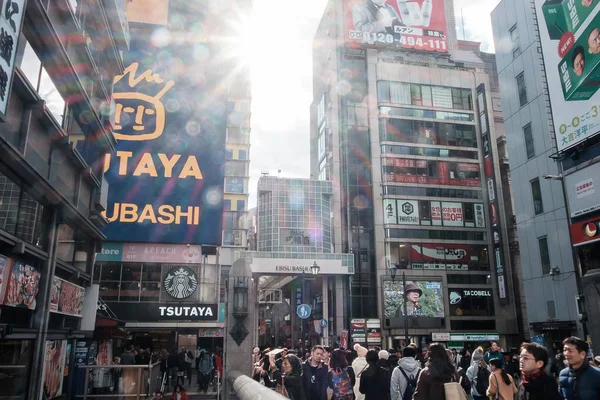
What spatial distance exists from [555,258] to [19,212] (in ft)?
93.2

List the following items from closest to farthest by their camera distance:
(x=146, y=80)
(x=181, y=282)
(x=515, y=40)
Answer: (x=146, y=80), (x=181, y=282), (x=515, y=40)

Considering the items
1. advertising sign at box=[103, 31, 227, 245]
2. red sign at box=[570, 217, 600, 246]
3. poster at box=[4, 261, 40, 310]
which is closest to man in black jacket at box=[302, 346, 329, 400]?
poster at box=[4, 261, 40, 310]

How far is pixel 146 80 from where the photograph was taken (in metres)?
32.2

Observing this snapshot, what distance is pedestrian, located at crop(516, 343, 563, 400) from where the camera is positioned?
5.43 m

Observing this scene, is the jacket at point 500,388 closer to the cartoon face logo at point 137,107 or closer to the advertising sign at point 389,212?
the cartoon face logo at point 137,107

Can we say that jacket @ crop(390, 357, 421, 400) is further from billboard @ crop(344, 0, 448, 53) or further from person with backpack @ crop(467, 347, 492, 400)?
billboard @ crop(344, 0, 448, 53)

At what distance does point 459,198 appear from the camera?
55.5 meters

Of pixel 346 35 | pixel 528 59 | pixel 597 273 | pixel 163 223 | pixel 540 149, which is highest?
pixel 346 35

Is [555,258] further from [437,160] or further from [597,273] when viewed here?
[437,160]

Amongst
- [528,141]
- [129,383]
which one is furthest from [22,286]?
[528,141]

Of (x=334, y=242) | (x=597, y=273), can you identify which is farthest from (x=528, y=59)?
(x=334, y=242)

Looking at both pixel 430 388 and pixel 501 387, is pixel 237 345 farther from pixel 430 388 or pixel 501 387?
pixel 430 388

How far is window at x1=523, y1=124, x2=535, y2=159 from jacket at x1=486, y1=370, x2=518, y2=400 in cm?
2768

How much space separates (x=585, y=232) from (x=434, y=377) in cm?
2342
